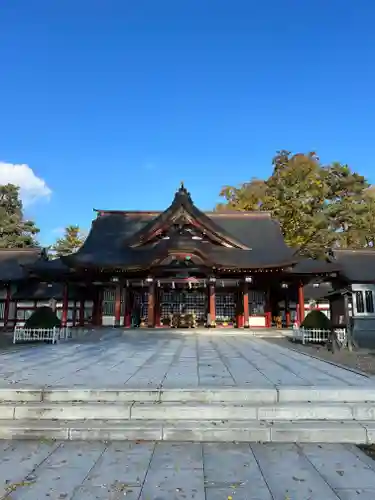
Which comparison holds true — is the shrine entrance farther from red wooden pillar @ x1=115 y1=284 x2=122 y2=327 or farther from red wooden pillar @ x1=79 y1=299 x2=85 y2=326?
red wooden pillar @ x1=79 y1=299 x2=85 y2=326

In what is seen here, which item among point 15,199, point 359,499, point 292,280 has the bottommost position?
point 359,499

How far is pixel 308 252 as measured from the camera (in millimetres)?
28594

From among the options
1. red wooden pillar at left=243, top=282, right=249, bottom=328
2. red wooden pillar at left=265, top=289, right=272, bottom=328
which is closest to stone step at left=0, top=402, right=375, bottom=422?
red wooden pillar at left=243, top=282, right=249, bottom=328

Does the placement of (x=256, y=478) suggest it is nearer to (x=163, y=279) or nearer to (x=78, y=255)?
(x=163, y=279)

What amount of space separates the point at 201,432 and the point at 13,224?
146 feet

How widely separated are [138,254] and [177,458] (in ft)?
59.0

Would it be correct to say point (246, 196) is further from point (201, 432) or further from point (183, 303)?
point (201, 432)

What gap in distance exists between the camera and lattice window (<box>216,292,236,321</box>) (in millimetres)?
21797

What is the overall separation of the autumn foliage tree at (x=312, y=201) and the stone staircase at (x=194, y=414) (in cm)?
2342

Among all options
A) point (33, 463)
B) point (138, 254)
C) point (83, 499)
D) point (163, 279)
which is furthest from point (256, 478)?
point (138, 254)

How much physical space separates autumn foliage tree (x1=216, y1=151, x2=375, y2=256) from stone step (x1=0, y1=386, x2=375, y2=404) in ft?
75.9

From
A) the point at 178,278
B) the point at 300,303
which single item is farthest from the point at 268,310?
the point at 178,278

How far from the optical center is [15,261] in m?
27.3

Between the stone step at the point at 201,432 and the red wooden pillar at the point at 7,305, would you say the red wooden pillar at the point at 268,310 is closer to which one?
the stone step at the point at 201,432
